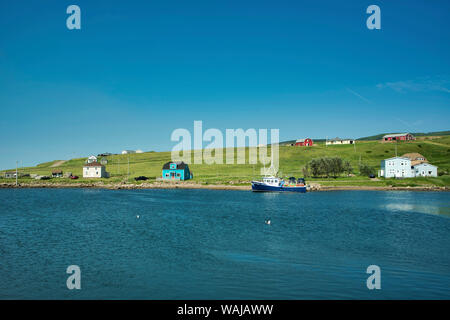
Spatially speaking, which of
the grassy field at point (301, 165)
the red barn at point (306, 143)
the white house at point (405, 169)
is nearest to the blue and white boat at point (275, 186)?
→ the grassy field at point (301, 165)

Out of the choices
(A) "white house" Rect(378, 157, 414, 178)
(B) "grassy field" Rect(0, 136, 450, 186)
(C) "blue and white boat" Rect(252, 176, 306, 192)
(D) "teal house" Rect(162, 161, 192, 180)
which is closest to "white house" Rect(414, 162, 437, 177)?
(A) "white house" Rect(378, 157, 414, 178)

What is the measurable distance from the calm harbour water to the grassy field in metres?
60.8

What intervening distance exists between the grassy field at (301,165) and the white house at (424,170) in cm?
299

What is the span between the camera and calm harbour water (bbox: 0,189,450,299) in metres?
20.6

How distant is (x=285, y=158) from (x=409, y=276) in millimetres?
132250

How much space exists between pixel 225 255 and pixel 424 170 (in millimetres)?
106361

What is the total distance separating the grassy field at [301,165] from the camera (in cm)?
10994

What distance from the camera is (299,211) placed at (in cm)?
5706

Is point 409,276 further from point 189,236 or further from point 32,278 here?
point 32,278

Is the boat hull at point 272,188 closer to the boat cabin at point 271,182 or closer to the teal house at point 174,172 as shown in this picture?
the boat cabin at point 271,182

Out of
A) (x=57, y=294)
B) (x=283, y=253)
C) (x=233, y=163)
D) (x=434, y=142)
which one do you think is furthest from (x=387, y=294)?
(x=434, y=142)

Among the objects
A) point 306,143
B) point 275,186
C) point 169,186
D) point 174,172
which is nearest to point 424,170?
point 275,186

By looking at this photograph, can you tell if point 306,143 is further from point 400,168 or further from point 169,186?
point 169,186

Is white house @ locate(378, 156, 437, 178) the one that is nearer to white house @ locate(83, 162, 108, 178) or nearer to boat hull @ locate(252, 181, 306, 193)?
boat hull @ locate(252, 181, 306, 193)
